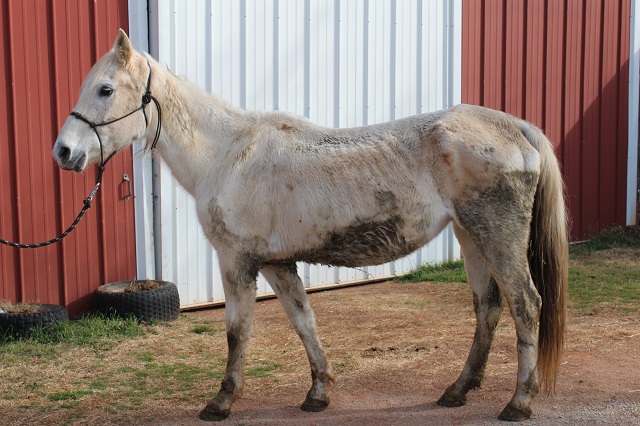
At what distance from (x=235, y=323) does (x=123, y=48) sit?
1.72 metres

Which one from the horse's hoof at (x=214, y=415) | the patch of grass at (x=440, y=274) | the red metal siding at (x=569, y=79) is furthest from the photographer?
the red metal siding at (x=569, y=79)

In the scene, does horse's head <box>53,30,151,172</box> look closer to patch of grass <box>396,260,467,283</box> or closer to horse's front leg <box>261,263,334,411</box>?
horse's front leg <box>261,263,334,411</box>

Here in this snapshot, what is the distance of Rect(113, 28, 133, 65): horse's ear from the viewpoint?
4270 mm

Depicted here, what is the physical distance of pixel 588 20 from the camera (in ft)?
38.1

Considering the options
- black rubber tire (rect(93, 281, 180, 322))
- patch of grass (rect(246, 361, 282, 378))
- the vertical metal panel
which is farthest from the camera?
the vertical metal panel

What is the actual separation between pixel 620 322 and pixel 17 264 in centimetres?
531

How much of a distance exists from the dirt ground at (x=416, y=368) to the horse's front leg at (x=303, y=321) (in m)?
0.12

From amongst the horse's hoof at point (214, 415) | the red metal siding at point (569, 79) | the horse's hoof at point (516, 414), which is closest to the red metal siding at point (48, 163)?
the horse's hoof at point (214, 415)

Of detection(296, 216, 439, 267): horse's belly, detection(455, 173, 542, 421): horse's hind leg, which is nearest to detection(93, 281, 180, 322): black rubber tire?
detection(296, 216, 439, 267): horse's belly

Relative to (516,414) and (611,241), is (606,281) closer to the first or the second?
(611,241)

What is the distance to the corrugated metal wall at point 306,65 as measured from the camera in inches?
291

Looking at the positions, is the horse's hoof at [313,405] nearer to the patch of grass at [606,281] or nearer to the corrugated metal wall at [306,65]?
the corrugated metal wall at [306,65]

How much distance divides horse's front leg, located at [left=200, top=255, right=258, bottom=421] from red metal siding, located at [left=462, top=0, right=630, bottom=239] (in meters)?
6.38

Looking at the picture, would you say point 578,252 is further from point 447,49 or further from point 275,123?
point 275,123
